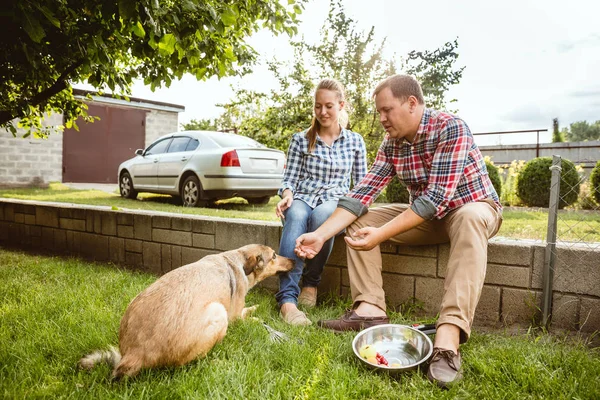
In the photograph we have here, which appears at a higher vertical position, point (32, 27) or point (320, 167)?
point (32, 27)

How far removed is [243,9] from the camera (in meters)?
4.02

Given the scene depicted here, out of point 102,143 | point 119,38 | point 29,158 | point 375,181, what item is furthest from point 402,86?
point 102,143

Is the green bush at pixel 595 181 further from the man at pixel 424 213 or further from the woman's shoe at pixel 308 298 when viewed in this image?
the woman's shoe at pixel 308 298

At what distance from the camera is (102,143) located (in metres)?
16.4

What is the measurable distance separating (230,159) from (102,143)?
10.8 m

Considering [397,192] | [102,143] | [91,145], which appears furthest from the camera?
[102,143]

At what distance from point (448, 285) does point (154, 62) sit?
11.5 feet

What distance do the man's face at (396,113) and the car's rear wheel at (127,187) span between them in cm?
875

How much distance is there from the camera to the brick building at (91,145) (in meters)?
13.5

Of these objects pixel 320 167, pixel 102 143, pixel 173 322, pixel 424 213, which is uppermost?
pixel 102 143

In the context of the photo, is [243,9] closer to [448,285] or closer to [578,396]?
[448,285]

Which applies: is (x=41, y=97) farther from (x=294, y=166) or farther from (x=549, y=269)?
(x=549, y=269)

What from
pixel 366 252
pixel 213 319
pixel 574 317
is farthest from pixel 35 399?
pixel 574 317

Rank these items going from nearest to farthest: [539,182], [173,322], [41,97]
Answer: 1. [173,322]
2. [41,97]
3. [539,182]
